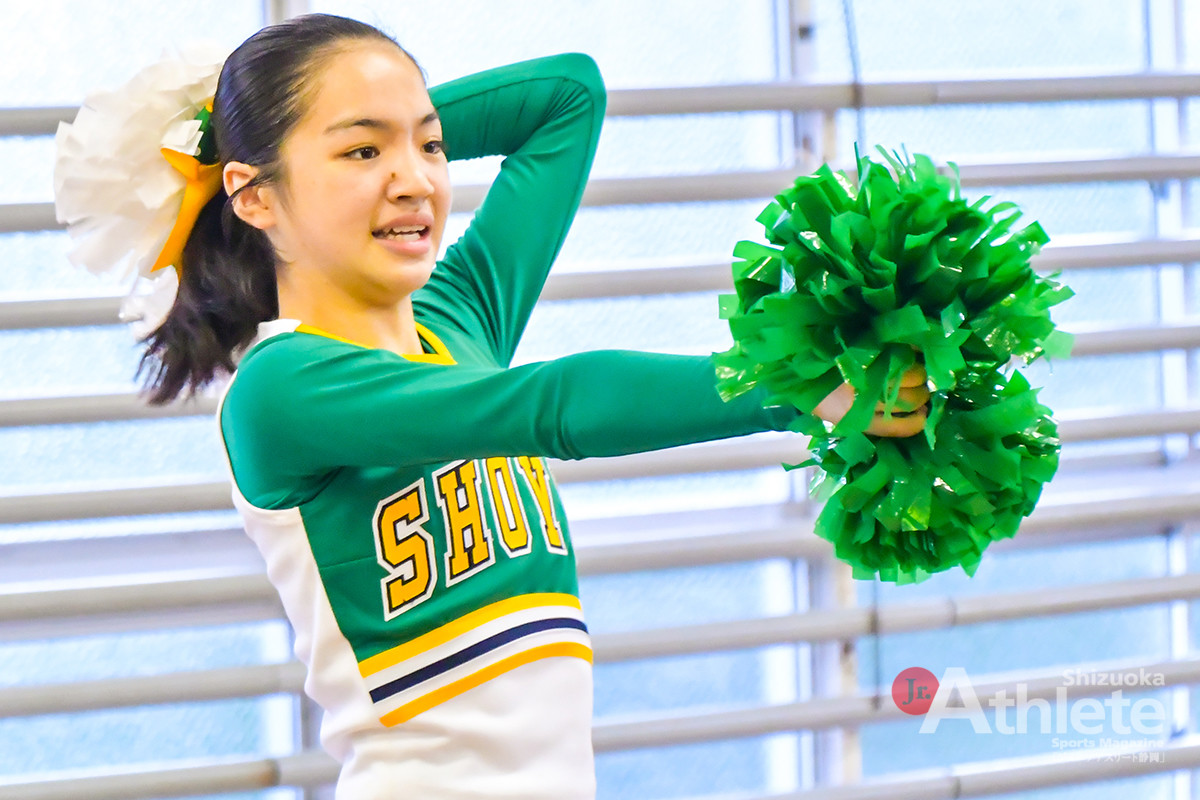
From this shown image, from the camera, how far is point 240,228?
4.18 ft

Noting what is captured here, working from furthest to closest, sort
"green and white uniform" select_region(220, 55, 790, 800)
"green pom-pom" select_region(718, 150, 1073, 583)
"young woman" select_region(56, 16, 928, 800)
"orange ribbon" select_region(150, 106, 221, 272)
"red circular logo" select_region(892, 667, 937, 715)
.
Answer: "red circular logo" select_region(892, 667, 937, 715)
"orange ribbon" select_region(150, 106, 221, 272)
"young woman" select_region(56, 16, 928, 800)
"green and white uniform" select_region(220, 55, 790, 800)
"green pom-pom" select_region(718, 150, 1073, 583)

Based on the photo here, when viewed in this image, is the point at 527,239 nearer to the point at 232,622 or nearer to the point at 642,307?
the point at 642,307

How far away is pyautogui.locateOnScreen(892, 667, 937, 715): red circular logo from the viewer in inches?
83.6

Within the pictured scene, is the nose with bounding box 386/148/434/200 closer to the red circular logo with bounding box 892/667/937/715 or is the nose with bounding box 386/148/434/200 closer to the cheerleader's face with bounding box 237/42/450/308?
the cheerleader's face with bounding box 237/42/450/308

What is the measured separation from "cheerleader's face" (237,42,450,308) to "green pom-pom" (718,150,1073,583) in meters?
0.42

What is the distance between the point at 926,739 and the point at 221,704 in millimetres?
1184

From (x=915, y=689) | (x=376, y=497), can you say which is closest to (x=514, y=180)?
(x=376, y=497)

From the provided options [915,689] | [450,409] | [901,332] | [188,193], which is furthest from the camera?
[915,689]

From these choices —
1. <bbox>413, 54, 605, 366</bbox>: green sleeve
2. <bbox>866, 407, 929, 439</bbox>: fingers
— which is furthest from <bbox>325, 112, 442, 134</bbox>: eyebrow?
<bbox>866, 407, 929, 439</bbox>: fingers

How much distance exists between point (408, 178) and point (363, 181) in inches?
1.6

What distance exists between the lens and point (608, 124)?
2025 mm

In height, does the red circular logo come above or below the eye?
below

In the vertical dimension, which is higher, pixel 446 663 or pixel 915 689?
pixel 446 663

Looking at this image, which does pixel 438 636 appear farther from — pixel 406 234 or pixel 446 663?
pixel 406 234
